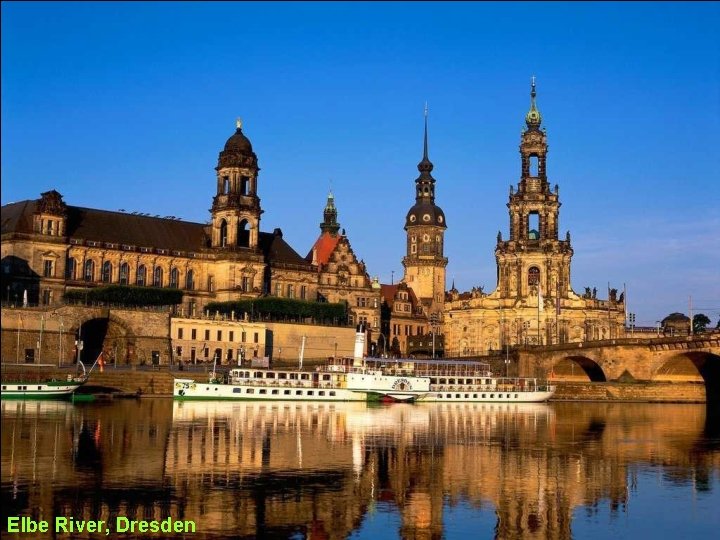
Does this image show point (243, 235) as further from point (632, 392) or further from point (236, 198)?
point (632, 392)

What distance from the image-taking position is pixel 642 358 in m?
104

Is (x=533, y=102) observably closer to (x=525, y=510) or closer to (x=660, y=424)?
(x=660, y=424)

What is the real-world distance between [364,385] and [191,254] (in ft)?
118

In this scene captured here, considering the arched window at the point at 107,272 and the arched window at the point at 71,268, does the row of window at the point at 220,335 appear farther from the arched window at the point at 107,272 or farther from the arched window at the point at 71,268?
the arched window at the point at 71,268

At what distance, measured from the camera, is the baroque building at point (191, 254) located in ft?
340

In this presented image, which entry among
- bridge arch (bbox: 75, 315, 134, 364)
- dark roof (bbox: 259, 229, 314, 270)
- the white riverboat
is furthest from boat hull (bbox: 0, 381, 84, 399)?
dark roof (bbox: 259, 229, 314, 270)

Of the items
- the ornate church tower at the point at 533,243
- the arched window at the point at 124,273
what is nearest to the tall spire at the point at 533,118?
the ornate church tower at the point at 533,243

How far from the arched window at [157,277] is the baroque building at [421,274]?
142 feet

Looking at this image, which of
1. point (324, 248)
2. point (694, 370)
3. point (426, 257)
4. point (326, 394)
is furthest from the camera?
point (426, 257)

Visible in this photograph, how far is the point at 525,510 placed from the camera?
1268 inches

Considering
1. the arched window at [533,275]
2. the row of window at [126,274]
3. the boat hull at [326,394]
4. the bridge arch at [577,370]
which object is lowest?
the boat hull at [326,394]

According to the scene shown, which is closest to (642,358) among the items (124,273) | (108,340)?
(108,340)

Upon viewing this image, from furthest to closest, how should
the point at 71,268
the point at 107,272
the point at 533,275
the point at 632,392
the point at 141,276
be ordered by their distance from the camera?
the point at 533,275, the point at 141,276, the point at 107,272, the point at 71,268, the point at 632,392

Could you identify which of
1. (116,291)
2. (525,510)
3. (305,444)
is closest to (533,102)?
(116,291)
